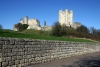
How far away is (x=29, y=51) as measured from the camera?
1105 centimetres

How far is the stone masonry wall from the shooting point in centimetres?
902

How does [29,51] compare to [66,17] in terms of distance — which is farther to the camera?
[66,17]

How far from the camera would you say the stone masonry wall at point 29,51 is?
9016 mm

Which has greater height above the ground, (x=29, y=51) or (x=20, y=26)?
(x=20, y=26)

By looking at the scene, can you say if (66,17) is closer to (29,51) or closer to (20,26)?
(20,26)

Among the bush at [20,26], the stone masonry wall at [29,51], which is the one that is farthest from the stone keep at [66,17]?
the stone masonry wall at [29,51]

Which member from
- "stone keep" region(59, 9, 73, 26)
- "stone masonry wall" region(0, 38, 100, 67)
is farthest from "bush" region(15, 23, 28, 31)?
"stone masonry wall" region(0, 38, 100, 67)

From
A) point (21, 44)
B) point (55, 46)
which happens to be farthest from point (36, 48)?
point (55, 46)

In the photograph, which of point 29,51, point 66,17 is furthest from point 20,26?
point 29,51

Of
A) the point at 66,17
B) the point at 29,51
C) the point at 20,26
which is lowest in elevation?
the point at 29,51

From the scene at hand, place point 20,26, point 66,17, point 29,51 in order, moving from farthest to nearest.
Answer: point 66,17
point 20,26
point 29,51

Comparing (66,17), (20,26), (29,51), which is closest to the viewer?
(29,51)

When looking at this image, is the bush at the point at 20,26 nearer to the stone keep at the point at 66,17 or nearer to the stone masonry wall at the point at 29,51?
the stone keep at the point at 66,17

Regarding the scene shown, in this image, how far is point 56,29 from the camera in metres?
47.3
